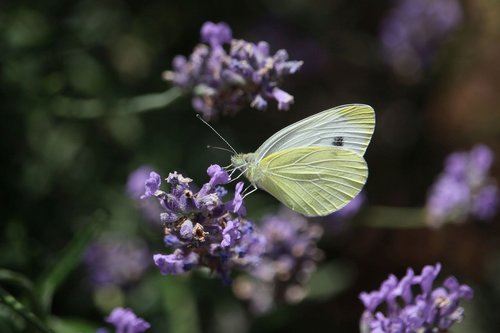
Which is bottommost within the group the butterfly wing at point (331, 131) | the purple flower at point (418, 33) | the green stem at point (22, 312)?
the green stem at point (22, 312)

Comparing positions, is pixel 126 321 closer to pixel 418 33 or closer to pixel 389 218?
pixel 389 218

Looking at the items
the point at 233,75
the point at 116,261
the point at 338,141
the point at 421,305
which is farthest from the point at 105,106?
the point at 421,305

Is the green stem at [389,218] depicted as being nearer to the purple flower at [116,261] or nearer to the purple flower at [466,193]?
Result: the purple flower at [466,193]

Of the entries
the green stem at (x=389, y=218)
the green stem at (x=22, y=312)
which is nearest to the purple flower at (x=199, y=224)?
the green stem at (x=22, y=312)

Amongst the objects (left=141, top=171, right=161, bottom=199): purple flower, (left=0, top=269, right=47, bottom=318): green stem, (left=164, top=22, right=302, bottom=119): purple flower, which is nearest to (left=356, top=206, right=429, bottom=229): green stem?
(left=164, top=22, right=302, bottom=119): purple flower

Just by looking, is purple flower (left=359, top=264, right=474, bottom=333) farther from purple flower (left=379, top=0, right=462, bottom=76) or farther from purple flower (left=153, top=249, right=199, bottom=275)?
purple flower (left=379, top=0, right=462, bottom=76)
